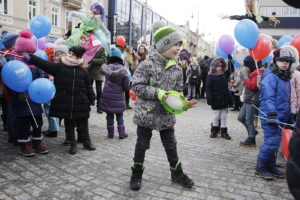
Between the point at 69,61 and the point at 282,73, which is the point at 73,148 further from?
the point at 282,73

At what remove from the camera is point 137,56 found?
916 centimetres

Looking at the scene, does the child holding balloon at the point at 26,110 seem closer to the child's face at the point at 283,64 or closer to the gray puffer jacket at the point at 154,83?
the gray puffer jacket at the point at 154,83

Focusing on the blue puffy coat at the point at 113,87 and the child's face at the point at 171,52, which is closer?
the child's face at the point at 171,52

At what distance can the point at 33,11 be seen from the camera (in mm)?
26859

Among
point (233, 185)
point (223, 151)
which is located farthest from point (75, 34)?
point (233, 185)

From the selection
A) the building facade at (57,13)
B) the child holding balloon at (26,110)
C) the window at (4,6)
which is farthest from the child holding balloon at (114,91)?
the window at (4,6)

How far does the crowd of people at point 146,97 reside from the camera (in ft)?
10.9

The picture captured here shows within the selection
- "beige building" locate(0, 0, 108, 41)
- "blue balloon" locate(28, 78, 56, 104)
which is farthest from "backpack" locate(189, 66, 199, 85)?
"beige building" locate(0, 0, 108, 41)

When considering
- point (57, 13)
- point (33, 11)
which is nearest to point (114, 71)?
point (33, 11)

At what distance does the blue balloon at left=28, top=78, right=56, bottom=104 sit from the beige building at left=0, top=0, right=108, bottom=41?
1692 centimetres

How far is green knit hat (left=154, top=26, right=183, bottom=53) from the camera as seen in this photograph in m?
3.28

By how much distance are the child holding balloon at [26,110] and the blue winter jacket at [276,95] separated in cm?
334

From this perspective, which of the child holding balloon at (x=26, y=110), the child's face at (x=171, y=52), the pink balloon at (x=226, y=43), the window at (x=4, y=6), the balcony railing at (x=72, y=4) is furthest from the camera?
the balcony railing at (x=72, y=4)

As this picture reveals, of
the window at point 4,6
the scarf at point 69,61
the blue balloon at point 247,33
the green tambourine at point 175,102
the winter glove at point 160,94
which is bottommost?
the green tambourine at point 175,102
